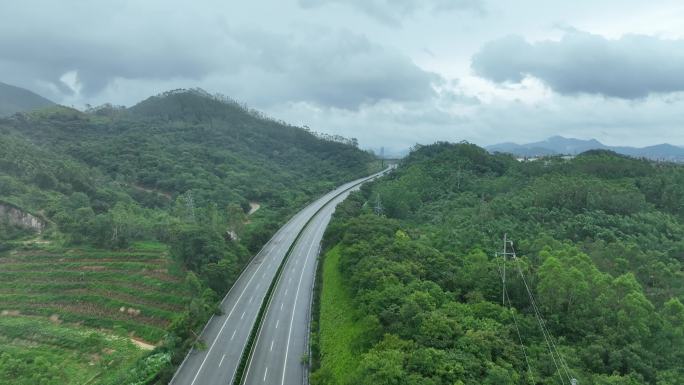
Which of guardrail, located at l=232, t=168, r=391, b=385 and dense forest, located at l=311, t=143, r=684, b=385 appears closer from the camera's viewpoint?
dense forest, located at l=311, t=143, r=684, b=385

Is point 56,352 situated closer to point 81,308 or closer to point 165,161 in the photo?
point 81,308

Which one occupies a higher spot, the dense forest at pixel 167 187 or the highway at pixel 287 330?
the dense forest at pixel 167 187

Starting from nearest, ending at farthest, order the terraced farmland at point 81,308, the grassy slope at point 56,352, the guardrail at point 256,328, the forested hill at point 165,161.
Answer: the guardrail at point 256,328, the grassy slope at point 56,352, the terraced farmland at point 81,308, the forested hill at point 165,161

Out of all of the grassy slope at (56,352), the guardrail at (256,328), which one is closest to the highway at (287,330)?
the guardrail at (256,328)

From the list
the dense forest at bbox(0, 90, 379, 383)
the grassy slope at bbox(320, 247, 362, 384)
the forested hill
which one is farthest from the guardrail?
the forested hill

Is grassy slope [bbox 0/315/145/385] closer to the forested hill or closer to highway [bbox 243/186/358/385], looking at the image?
highway [bbox 243/186/358/385]

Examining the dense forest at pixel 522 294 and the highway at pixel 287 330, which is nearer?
the dense forest at pixel 522 294

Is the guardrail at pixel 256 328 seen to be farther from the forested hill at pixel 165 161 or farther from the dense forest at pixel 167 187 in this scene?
the forested hill at pixel 165 161
